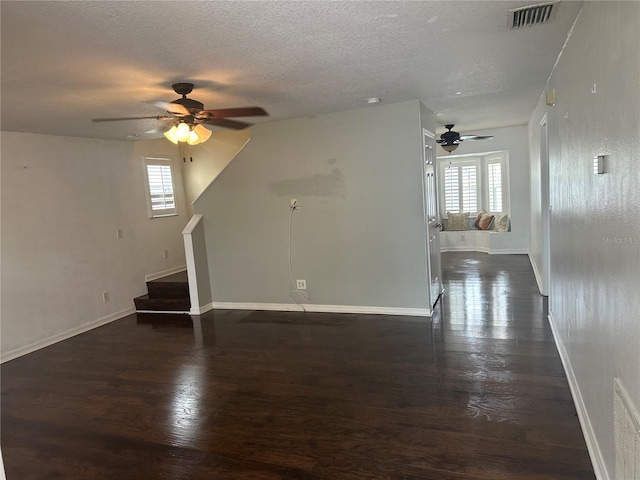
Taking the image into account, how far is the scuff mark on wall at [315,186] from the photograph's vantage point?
16.7ft

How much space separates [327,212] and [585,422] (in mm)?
3429

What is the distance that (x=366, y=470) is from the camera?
2291 millimetres

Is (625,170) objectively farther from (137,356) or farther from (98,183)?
(98,183)

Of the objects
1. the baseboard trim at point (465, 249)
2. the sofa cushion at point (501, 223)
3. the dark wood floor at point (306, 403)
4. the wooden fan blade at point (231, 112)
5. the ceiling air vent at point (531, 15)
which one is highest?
the ceiling air vent at point (531, 15)

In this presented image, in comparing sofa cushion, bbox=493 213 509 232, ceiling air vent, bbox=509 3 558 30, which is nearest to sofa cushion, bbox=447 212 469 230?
sofa cushion, bbox=493 213 509 232

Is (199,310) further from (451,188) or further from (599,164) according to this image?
(451,188)

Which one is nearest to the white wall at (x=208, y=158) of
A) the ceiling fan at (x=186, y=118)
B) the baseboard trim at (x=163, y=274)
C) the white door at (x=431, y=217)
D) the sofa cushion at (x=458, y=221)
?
the baseboard trim at (x=163, y=274)

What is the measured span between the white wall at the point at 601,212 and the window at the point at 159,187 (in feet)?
18.2

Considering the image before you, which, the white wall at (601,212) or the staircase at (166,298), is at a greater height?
the white wall at (601,212)

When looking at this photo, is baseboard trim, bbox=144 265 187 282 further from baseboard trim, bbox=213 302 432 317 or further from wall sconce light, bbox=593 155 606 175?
wall sconce light, bbox=593 155 606 175

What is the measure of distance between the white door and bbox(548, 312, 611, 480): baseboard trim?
1.76 m

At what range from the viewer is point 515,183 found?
8.22 m

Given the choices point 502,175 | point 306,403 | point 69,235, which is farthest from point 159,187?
point 502,175

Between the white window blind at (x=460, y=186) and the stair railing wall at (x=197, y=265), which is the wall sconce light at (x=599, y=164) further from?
the white window blind at (x=460, y=186)
